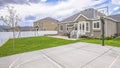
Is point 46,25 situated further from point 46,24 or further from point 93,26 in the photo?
point 93,26

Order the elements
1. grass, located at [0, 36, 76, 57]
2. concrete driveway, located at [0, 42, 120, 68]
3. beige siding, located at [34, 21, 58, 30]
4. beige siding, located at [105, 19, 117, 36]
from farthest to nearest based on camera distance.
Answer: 1. beige siding, located at [34, 21, 58, 30]
2. beige siding, located at [105, 19, 117, 36]
3. grass, located at [0, 36, 76, 57]
4. concrete driveway, located at [0, 42, 120, 68]

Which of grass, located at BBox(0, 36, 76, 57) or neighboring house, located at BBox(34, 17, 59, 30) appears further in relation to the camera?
neighboring house, located at BBox(34, 17, 59, 30)

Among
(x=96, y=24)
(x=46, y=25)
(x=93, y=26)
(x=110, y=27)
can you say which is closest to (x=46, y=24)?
(x=46, y=25)

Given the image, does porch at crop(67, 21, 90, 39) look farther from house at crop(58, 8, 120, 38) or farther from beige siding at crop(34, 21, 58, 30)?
beige siding at crop(34, 21, 58, 30)

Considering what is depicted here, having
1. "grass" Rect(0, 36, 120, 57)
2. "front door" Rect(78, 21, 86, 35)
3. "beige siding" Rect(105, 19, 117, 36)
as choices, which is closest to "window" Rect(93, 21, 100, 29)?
"beige siding" Rect(105, 19, 117, 36)

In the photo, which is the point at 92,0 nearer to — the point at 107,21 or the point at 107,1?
the point at 107,1

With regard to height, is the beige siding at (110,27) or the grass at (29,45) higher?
the beige siding at (110,27)

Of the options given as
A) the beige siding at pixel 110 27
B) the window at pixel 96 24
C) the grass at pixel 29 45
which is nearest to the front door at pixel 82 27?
the window at pixel 96 24

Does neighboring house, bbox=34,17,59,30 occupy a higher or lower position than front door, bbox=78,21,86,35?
higher

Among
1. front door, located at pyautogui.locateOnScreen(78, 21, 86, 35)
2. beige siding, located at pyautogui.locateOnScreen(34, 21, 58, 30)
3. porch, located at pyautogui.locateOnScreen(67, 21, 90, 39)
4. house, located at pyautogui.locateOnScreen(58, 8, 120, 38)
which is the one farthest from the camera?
beige siding, located at pyautogui.locateOnScreen(34, 21, 58, 30)

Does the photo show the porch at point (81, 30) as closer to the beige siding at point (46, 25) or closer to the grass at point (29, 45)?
the grass at point (29, 45)

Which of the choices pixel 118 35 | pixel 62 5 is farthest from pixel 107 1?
pixel 62 5

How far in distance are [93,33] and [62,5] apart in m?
11.5

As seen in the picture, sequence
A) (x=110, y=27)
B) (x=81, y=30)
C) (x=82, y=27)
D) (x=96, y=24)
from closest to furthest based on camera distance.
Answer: (x=96, y=24)
(x=110, y=27)
(x=81, y=30)
(x=82, y=27)
